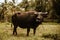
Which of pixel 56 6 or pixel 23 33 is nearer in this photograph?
pixel 23 33

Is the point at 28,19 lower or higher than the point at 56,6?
higher

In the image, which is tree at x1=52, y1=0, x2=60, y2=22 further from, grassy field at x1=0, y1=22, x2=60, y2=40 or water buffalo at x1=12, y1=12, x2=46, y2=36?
water buffalo at x1=12, y1=12, x2=46, y2=36

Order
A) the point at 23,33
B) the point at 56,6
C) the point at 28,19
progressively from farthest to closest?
the point at 56,6 < the point at 23,33 < the point at 28,19

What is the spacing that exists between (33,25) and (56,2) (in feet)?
30.6

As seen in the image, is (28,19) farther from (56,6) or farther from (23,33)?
(56,6)

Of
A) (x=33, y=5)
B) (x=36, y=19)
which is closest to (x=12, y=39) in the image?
(x=36, y=19)

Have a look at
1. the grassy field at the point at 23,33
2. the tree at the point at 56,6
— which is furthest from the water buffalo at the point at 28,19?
the tree at the point at 56,6

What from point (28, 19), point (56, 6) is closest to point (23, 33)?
point (28, 19)

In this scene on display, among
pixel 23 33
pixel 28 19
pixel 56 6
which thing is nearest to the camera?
pixel 28 19

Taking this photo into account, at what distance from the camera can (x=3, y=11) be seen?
64.3 ft

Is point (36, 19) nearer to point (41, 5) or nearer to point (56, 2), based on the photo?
point (56, 2)

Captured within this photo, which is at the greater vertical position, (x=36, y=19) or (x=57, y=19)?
(x=36, y=19)

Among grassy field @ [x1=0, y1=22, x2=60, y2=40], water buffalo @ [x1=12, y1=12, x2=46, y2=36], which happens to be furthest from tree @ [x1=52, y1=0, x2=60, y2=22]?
water buffalo @ [x1=12, y1=12, x2=46, y2=36]

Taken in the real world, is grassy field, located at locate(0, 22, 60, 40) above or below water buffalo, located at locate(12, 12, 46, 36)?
below
